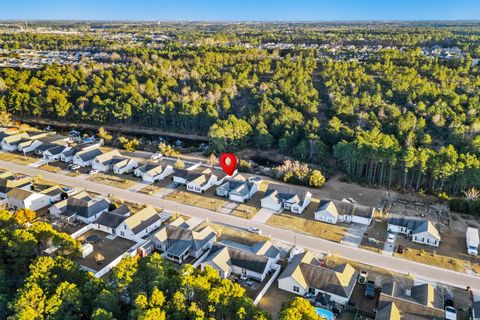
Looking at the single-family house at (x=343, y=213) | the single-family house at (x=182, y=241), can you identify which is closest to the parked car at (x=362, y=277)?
the single-family house at (x=343, y=213)

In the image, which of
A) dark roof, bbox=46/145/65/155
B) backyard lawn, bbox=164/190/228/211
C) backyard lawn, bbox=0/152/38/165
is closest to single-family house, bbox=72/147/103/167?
dark roof, bbox=46/145/65/155

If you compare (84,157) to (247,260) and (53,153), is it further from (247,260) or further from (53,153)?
(247,260)

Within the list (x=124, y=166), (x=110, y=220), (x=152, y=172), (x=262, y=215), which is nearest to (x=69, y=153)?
(x=124, y=166)

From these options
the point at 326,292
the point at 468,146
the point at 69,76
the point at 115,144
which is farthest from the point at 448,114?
the point at 69,76

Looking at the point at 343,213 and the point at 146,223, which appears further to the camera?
the point at 343,213

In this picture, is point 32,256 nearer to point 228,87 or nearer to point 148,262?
point 148,262

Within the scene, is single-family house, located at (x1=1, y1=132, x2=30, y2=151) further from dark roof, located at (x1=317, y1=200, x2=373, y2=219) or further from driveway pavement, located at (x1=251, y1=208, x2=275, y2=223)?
dark roof, located at (x1=317, y1=200, x2=373, y2=219)
